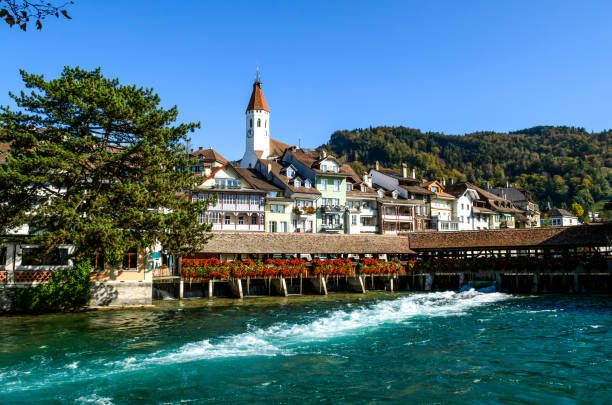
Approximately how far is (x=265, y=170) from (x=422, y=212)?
25590mm

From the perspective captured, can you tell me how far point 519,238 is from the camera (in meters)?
45.6

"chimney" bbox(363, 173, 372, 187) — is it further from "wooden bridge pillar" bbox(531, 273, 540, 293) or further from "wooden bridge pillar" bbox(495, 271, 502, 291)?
"wooden bridge pillar" bbox(531, 273, 540, 293)

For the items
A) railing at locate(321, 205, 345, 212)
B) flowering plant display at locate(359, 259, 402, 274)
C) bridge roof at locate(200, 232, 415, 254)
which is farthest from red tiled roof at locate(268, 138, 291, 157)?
flowering plant display at locate(359, 259, 402, 274)

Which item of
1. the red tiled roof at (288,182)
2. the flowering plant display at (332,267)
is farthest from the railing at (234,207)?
the flowering plant display at (332,267)

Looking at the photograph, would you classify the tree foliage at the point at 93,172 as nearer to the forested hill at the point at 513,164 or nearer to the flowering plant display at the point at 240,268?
the flowering plant display at the point at 240,268

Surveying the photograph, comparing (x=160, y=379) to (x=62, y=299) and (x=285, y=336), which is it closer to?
(x=285, y=336)

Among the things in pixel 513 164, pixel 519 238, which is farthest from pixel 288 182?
pixel 513 164

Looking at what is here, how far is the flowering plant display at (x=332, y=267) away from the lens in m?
42.4

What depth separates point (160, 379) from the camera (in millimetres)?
15461

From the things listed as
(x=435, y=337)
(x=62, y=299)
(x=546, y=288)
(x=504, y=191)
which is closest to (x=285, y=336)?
(x=435, y=337)

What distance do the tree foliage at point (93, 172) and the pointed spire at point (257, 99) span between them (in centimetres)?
5878

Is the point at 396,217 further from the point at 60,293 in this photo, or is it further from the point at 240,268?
the point at 60,293

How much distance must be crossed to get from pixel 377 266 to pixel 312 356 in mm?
26994

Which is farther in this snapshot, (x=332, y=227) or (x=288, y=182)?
(x=332, y=227)
